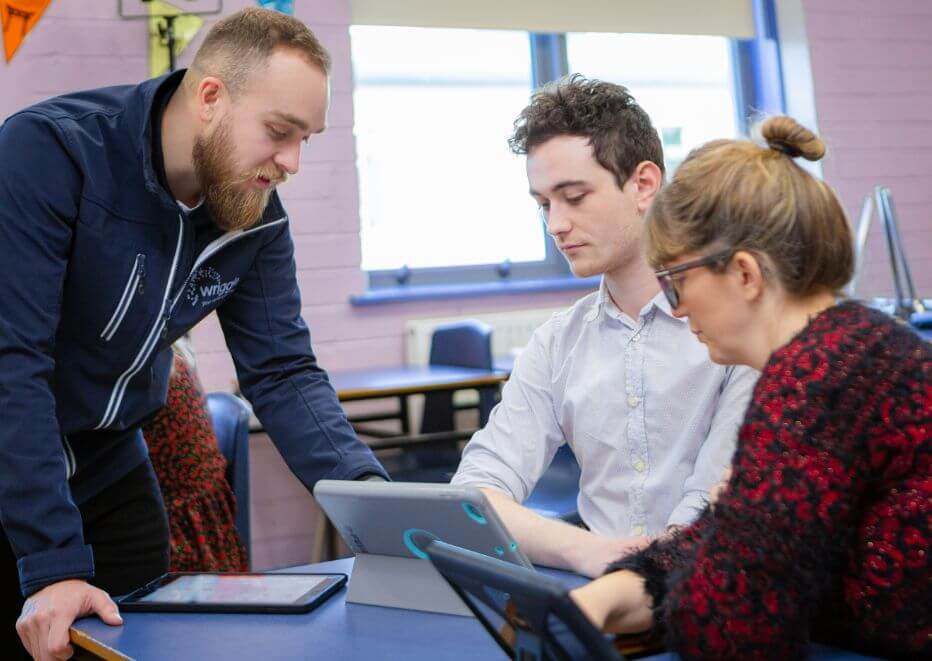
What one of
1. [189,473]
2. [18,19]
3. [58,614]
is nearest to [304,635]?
[58,614]

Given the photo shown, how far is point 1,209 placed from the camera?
1.31 metres

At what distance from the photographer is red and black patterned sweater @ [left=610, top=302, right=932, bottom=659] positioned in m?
0.84

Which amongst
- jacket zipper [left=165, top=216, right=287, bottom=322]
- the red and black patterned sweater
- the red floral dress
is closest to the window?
the red floral dress

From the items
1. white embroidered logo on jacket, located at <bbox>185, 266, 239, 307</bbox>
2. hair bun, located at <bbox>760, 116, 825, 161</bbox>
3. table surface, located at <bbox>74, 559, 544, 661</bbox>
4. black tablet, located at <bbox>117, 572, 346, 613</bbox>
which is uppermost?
hair bun, located at <bbox>760, 116, 825, 161</bbox>

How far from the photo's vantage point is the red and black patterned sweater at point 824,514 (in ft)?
2.77

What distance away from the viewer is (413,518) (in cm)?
107

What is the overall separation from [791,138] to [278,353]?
0.96 meters

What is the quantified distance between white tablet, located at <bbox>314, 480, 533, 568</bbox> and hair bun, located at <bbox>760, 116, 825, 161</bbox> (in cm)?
47

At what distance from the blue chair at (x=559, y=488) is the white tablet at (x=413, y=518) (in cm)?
103

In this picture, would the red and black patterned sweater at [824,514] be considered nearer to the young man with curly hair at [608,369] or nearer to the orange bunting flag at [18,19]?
the young man with curly hair at [608,369]

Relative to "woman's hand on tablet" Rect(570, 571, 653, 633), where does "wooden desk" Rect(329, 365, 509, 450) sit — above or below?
above

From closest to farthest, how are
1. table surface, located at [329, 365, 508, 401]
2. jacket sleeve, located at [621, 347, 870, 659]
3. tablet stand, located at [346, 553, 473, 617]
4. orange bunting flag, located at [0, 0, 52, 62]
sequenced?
jacket sleeve, located at [621, 347, 870, 659], tablet stand, located at [346, 553, 473, 617], table surface, located at [329, 365, 508, 401], orange bunting flag, located at [0, 0, 52, 62]

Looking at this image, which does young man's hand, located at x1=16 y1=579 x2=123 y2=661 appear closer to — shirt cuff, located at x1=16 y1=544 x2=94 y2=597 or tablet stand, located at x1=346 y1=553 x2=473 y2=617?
shirt cuff, located at x1=16 y1=544 x2=94 y2=597

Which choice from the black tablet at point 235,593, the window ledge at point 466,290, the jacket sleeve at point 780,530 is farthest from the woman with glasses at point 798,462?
the window ledge at point 466,290
